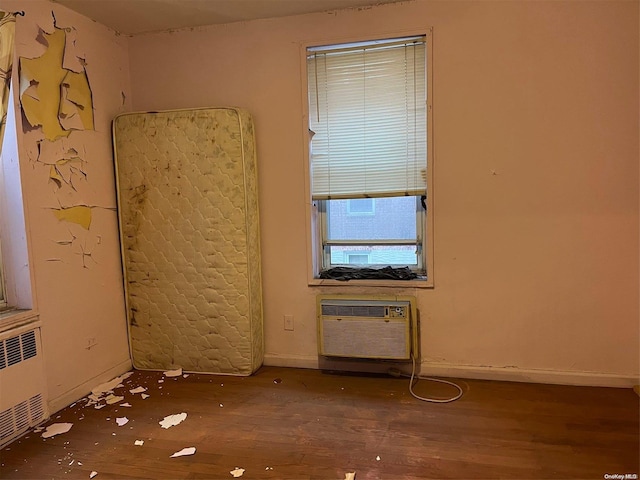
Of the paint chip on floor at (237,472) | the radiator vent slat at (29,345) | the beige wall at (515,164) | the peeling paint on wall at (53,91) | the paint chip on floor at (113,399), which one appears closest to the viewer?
the paint chip on floor at (237,472)

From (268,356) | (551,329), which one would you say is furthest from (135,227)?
(551,329)

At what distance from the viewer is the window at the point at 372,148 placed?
2.77 meters

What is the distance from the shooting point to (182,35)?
9.82 ft

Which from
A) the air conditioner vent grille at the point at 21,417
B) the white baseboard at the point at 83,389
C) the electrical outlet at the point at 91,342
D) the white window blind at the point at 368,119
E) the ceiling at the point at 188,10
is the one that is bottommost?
the white baseboard at the point at 83,389

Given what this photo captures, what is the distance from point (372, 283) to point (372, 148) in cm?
90

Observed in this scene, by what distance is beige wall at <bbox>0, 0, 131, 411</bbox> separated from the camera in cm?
235

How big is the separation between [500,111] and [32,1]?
2722 mm

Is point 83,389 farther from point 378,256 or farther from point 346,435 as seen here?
point 378,256

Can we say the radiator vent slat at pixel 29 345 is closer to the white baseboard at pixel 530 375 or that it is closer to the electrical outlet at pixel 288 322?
the electrical outlet at pixel 288 322

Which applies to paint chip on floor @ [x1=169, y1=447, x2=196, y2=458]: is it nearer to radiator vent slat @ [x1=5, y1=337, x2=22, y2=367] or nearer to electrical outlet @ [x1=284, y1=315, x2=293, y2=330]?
radiator vent slat @ [x1=5, y1=337, x2=22, y2=367]

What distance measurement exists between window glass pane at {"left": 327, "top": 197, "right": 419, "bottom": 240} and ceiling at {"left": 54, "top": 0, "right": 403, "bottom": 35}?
4.12 ft

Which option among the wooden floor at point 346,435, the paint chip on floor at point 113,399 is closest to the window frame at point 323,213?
the wooden floor at point 346,435

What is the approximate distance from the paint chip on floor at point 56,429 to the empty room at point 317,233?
0.8 inches

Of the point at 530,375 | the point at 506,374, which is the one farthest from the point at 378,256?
the point at 530,375
